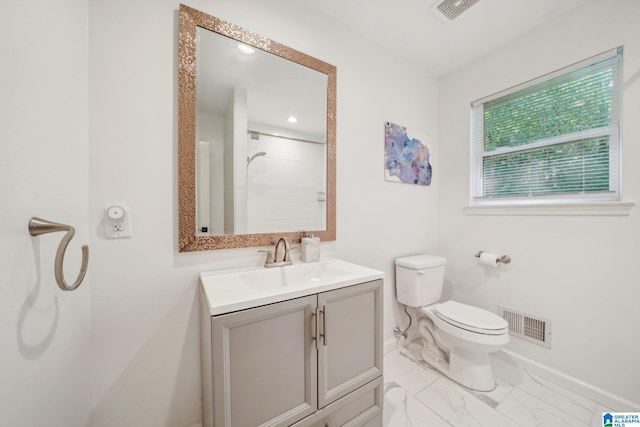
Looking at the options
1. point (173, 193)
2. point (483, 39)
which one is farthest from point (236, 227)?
point (483, 39)

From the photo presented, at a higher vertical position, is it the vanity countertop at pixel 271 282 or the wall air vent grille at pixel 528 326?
the vanity countertop at pixel 271 282

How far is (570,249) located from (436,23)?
1.79 metres

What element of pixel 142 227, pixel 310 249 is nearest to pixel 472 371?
pixel 310 249

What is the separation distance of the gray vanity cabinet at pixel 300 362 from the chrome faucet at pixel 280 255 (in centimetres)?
40

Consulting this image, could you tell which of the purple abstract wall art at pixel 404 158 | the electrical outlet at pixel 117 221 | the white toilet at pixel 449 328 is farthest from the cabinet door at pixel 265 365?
the purple abstract wall art at pixel 404 158

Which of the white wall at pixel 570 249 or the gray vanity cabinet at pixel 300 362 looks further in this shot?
the white wall at pixel 570 249

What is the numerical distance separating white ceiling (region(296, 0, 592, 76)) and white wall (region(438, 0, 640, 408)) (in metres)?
0.14

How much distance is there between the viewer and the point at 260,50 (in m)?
1.29

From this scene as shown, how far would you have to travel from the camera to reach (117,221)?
1.00 meters

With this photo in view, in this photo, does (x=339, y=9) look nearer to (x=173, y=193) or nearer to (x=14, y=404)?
(x=173, y=193)

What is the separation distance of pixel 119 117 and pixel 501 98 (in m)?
2.58

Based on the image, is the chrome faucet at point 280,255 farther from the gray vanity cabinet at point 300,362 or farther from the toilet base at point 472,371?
the toilet base at point 472,371

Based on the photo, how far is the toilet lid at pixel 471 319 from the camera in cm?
142

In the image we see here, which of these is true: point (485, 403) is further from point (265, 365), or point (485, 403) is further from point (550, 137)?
point (550, 137)
